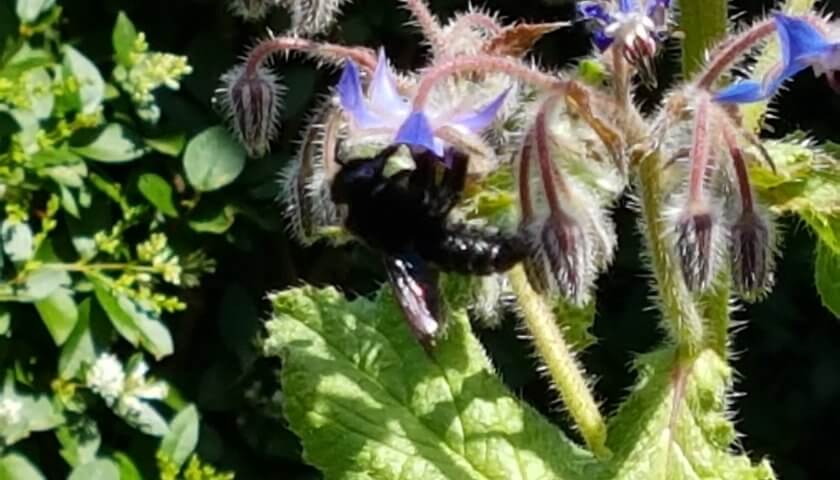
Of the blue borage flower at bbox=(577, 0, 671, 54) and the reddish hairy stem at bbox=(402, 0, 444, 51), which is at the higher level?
the blue borage flower at bbox=(577, 0, 671, 54)

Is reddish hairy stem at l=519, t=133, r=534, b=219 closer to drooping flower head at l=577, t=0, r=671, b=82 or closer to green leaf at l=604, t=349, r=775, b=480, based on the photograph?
drooping flower head at l=577, t=0, r=671, b=82

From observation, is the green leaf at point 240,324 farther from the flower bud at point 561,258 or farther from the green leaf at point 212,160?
the flower bud at point 561,258

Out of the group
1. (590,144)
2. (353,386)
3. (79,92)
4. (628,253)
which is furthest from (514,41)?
(628,253)

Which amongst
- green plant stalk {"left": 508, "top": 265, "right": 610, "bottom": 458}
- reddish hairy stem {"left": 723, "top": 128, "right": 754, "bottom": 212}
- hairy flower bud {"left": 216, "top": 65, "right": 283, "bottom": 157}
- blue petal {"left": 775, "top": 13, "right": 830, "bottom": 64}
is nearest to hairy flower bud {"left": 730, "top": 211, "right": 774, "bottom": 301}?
reddish hairy stem {"left": 723, "top": 128, "right": 754, "bottom": 212}

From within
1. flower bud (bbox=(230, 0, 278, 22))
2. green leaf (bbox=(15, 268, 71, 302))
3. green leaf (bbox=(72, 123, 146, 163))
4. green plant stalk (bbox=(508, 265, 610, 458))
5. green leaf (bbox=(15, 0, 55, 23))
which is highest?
flower bud (bbox=(230, 0, 278, 22))

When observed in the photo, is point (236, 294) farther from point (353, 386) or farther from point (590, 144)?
point (590, 144)
